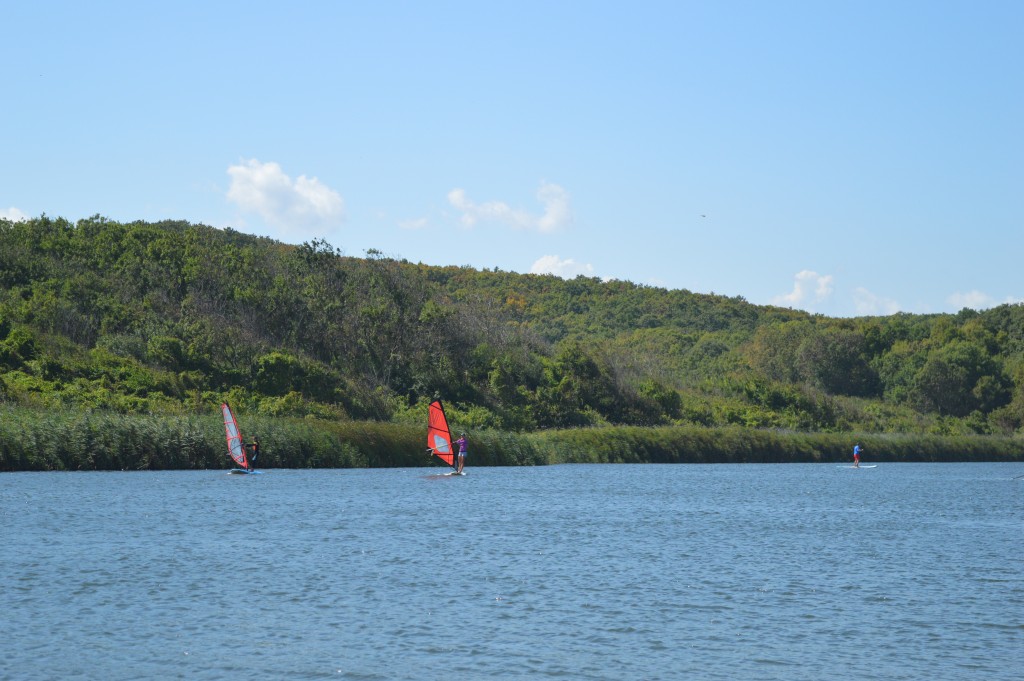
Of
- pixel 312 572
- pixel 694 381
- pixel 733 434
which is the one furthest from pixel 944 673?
pixel 694 381

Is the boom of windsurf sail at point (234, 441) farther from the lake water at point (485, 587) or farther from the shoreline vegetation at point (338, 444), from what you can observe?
the lake water at point (485, 587)

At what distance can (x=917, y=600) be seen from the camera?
1988 centimetres

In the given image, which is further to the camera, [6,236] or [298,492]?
[6,236]

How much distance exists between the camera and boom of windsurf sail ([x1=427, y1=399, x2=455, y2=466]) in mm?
49656

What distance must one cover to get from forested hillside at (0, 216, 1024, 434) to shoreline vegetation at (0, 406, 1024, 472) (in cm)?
716

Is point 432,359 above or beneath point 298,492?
above

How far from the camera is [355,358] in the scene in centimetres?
8200

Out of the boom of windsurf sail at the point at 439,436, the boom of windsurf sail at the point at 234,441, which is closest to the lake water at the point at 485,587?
the boom of windsurf sail at the point at 234,441

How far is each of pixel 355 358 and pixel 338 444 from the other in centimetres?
3070

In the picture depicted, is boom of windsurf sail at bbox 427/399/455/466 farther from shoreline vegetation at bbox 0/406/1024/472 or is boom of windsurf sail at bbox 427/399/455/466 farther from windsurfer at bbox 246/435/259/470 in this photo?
windsurfer at bbox 246/435/259/470

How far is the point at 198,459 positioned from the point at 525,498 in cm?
1402

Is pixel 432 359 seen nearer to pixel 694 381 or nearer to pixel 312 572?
pixel 694 381

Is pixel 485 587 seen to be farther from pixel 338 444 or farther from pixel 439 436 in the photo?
pixel 338 444

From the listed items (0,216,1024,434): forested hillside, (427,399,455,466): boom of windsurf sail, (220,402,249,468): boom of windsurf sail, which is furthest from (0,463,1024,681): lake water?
(0,216,1024,434): forested hillside
